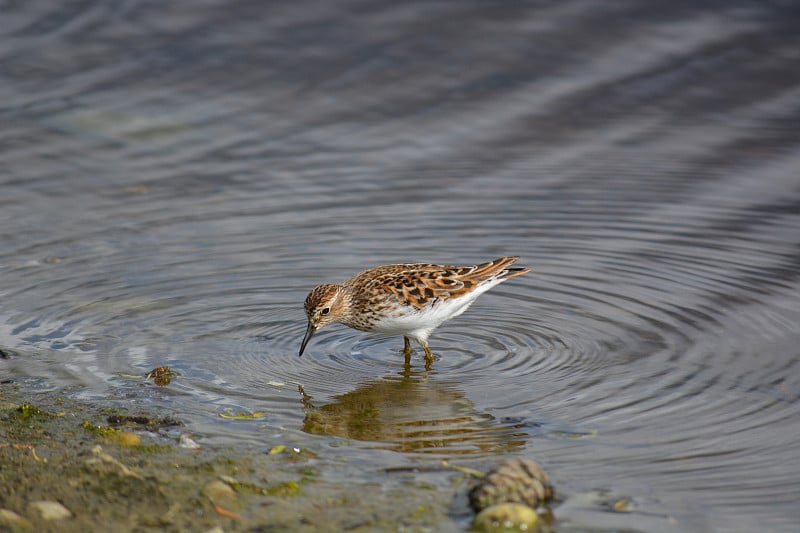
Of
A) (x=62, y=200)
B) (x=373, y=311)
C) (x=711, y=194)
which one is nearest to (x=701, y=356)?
(x=373, y=311)

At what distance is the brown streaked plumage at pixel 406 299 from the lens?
10031 mm

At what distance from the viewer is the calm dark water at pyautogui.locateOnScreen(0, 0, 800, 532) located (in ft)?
27.2

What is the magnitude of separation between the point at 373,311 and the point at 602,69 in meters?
9.22

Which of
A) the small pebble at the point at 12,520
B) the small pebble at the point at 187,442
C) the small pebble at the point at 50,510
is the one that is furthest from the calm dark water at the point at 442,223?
the small pebble at the point at 12,520

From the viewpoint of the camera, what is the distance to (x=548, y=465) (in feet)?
24.5

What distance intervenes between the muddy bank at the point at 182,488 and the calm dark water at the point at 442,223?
430 millimetres

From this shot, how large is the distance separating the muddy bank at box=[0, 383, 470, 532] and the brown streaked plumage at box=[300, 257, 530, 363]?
2.41m

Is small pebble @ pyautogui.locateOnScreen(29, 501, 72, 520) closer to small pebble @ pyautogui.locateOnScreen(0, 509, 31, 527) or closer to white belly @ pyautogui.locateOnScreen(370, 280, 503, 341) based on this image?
small pebble @ pyautogui.locateOnScreen(0, 509, 31, 527)

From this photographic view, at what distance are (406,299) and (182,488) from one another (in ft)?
12.2

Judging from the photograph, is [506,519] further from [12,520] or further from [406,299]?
[406,299]

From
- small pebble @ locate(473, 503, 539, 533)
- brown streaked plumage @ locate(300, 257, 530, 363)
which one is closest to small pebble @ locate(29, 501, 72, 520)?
small pebble @ locate(473, 503, 539, 533)

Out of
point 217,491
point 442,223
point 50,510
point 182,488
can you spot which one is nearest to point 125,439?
point 182,488

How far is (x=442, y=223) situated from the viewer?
43.8ft

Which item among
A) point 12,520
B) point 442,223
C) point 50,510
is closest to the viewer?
point 12,520
